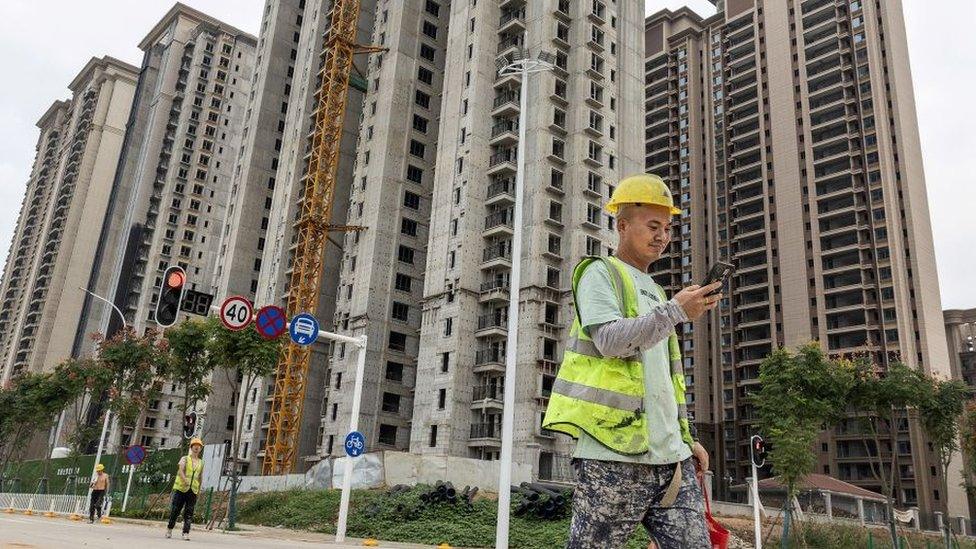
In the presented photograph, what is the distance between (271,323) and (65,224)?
13494 centimetres

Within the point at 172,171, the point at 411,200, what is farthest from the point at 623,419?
the point at 172,171

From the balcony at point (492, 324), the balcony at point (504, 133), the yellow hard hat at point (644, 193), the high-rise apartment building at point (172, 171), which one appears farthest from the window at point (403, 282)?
the yellow hard hat at point (644, 193)

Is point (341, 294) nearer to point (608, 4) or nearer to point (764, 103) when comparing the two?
point (608, 4)

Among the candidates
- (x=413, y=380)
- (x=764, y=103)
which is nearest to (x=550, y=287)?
(x=413, y=380)

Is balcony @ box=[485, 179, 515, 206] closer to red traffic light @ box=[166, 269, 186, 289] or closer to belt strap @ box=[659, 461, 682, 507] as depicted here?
red traffic light @ box=[166, 269, 186, 289]

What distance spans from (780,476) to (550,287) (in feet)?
83.3

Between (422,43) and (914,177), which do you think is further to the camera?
(914,177)

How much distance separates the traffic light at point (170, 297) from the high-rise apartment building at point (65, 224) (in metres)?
119

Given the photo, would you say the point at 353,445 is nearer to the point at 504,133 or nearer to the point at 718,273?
the point at 718,273

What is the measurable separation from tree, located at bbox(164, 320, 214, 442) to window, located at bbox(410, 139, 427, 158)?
3152cm

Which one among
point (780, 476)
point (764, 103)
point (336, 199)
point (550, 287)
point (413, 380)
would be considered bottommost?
point (780, 476)

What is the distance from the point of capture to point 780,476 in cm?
3341

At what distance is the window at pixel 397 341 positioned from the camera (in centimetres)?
6506

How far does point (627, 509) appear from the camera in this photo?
355 centimetres
